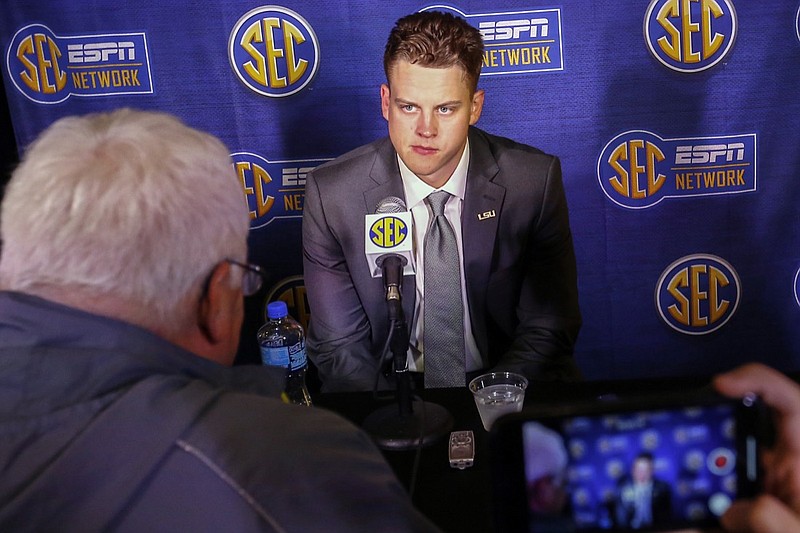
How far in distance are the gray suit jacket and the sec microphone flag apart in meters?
0.54

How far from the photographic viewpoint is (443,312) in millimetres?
2219

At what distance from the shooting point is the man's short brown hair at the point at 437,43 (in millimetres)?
2184

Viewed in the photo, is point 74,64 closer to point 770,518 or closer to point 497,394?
point 497,394

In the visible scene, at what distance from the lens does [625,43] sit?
8.61ft

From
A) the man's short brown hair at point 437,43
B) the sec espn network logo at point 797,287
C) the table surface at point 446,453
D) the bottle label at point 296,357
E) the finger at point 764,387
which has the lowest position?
the sec espn network logo at point 797,287

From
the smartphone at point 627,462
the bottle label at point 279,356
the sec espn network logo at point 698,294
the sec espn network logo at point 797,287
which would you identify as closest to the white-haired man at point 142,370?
the smartphone at point 627,462

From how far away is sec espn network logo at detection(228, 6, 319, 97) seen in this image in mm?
2623

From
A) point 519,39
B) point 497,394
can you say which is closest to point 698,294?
point 519,39

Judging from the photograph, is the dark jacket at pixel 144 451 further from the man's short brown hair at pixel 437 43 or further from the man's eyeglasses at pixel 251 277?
the man's short brown hair at pixel 437 43

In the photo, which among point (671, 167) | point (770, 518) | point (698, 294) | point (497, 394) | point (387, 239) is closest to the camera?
point (770, 518)

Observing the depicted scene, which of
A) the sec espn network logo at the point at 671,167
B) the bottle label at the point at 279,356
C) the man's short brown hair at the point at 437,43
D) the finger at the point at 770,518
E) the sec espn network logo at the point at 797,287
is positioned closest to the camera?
the finger at the point at 770,518

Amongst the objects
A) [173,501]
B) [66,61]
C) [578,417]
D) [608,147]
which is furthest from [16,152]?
[578,417]

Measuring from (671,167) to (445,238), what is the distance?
1.03 meters

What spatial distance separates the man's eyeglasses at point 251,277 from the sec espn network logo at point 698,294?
211cm
